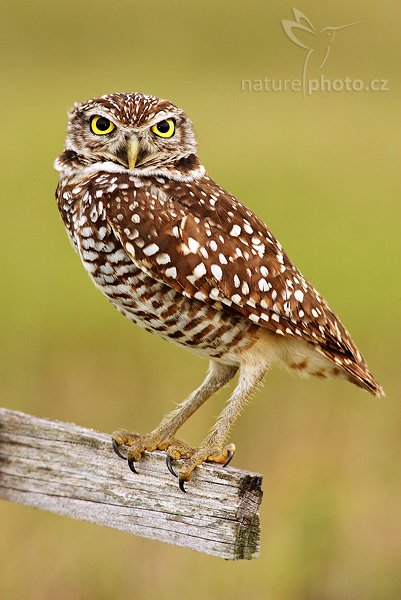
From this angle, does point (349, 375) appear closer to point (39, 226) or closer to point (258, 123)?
point (39, 226)

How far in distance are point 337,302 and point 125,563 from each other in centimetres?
298

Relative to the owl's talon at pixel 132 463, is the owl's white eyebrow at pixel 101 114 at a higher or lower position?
higher

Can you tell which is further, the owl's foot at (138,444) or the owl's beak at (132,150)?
the owl's beak at (132,150)

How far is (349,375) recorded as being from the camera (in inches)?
145

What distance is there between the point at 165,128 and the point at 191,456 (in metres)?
1.03

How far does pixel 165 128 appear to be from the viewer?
354 cm

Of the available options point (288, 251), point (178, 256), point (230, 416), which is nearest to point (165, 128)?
point (178, 256)

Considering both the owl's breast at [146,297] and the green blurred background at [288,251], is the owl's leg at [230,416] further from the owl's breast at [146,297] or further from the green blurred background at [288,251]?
the green blurred background at [288,251]

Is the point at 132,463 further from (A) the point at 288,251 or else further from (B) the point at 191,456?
(A) the point at 288,251

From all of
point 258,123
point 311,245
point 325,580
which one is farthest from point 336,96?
point 325,580

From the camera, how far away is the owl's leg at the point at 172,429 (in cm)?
317

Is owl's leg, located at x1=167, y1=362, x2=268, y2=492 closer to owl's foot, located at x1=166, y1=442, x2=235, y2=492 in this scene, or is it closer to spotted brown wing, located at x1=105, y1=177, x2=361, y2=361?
owl's foot, located at x1=166, y1=442, x2=235, y2=492

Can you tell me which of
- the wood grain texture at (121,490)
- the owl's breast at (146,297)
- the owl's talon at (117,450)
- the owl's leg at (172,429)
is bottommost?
the wood grain texture at (121,490)

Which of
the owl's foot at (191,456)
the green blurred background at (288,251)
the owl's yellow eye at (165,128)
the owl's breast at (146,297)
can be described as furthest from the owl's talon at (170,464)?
the green blurred background at (288,251)
